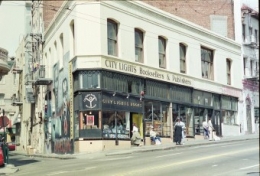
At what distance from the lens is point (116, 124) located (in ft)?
96.4

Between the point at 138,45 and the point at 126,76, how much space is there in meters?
2.81

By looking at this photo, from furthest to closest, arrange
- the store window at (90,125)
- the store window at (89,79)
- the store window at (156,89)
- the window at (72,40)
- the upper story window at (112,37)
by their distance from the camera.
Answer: the store window at (156,89) → the window at (72,40) → the upper story window at (112,37) → the store window at (89,79) → the store window at (90,125)

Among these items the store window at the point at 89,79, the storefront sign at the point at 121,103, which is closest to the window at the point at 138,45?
the storefront sign at the point at 121,103

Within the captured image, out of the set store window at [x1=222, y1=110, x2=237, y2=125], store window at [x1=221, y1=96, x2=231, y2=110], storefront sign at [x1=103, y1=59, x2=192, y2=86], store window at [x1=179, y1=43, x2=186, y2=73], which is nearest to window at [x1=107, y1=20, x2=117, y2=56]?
storefront sign at [x1=103, y1=59, x2=192, y2=86]

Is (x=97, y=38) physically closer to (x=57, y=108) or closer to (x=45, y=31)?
(x=57, y=108)

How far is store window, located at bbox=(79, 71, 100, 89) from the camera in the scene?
28656mm

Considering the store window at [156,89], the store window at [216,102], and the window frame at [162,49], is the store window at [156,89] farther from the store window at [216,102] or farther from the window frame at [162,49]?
the store window at [216,102]

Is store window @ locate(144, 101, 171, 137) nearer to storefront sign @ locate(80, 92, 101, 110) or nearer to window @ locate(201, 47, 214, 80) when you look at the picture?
window @ locate(201, 47, 214, 80)

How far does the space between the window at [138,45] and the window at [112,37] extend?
2239 mm

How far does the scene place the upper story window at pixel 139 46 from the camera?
32.1m

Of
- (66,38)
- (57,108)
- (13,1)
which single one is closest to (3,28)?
(13,1)

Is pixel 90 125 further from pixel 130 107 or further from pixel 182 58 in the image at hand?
pixel 182 58

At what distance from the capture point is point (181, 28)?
34.4m

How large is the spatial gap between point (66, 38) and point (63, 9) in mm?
2280
